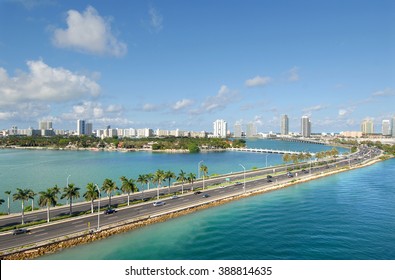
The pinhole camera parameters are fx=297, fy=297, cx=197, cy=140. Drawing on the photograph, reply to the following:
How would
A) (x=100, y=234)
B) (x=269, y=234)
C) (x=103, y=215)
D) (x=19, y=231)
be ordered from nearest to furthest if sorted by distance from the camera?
(x=19, y=231) → (x=100, y=234) → (x=269, y=234) → (x=103, y=215)

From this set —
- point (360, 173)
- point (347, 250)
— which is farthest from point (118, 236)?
point (360, 173)

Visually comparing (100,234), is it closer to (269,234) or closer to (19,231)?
(19,231)

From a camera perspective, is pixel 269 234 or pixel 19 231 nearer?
pixel 19 231

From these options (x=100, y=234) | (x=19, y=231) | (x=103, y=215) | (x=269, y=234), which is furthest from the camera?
(x=103, y=215)

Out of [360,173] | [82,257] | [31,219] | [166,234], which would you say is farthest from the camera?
[360,173]

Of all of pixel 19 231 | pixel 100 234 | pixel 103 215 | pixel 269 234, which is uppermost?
pixel 19 231

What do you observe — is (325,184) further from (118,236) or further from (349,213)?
(118,236)

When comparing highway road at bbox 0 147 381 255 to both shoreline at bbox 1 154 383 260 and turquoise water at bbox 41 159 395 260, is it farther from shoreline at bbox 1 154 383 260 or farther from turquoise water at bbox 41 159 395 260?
turquoise water at bbox 41 159 395 260

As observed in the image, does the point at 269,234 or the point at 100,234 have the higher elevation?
the point at 100,234

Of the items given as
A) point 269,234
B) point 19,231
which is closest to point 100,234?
point 19,231

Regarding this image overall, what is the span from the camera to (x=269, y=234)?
41188 millimetres

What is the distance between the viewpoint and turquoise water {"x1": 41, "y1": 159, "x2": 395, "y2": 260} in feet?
114

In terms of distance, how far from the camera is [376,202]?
6128cm

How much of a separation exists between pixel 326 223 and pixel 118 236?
31629mm
